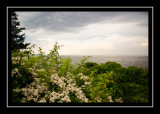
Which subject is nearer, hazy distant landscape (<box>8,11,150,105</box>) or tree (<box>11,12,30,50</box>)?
hazy distant landscape (<box>8,11,150,105</box>)

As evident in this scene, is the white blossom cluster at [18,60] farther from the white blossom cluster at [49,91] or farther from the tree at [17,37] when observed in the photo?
the tree at [17,37]

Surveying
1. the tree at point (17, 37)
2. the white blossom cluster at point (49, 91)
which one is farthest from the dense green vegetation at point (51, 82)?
the tree at point (17, 37)

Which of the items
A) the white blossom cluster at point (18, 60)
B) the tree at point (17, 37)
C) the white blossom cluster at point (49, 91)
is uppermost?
the tree at point (17, 37)

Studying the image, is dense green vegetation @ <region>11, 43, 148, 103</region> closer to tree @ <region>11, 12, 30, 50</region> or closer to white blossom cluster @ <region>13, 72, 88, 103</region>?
white blossom cluster @ <region>13, 72, 88, 103</region>

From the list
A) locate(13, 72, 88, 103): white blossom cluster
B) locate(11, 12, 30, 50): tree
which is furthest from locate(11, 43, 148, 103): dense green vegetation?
locate(11, 12, 30, 50): tree

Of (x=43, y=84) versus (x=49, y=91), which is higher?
(x=43, y=84)
